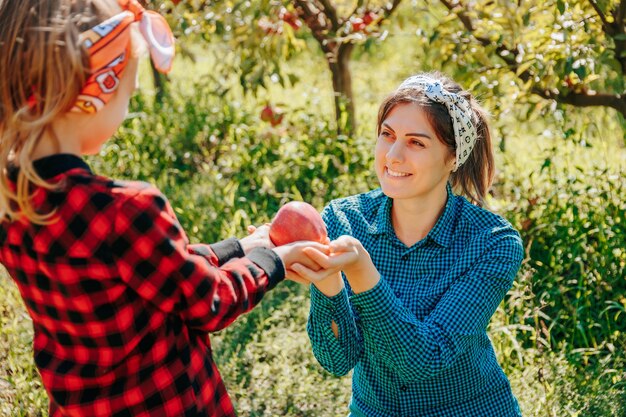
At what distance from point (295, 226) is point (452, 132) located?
0.50 m

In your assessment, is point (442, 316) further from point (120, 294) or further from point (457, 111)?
point (120, 294)

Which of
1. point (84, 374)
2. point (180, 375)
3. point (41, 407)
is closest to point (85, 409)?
point (84, 374)

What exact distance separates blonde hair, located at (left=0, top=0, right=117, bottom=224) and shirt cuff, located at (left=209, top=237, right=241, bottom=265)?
42cm

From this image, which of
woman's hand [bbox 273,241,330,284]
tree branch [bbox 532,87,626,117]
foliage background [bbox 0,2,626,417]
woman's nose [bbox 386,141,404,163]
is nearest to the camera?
woman's hand [bbox 273,241,330,284]

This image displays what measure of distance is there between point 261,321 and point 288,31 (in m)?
1.33

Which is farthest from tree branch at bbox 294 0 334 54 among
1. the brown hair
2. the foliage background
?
the brown hair

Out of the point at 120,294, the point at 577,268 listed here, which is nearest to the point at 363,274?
the point at 120,294

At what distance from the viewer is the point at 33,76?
1.40 meters

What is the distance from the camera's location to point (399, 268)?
6.98 feet

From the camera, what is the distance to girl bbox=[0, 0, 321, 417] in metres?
1.40

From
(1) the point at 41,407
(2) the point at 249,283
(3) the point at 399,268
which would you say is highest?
(2) the point at 249,283

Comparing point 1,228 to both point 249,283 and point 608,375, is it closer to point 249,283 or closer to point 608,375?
point 249,283

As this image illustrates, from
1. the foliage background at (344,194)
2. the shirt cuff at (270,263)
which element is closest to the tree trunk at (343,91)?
the foliage background at (344,194)

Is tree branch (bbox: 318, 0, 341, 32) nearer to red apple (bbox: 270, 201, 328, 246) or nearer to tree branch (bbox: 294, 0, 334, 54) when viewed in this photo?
tree branch (bbox: 294, 0, 334, 54)
